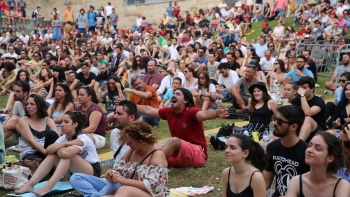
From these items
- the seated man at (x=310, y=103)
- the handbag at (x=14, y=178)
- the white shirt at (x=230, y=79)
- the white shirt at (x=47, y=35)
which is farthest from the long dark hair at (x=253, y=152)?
the white shirt at (x=47, y=35)

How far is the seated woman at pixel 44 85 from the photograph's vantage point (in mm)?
12210

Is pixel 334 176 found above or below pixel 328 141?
below

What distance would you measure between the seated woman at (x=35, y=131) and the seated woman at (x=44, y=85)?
4523mm

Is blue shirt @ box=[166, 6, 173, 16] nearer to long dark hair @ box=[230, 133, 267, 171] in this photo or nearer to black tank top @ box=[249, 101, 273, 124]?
black tank top @ box=[249, 101, 273, 124]

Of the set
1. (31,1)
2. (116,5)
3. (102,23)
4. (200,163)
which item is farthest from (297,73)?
(31,1)

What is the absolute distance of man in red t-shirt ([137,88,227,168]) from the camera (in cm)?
691

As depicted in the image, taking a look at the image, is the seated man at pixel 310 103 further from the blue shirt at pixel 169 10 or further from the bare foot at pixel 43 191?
the blue shirt at pixel 169 10

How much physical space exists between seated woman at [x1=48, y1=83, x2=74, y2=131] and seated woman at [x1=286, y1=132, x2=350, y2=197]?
5.30 metres

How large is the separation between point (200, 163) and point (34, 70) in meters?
11.6

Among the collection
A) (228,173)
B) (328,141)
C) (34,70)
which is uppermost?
(328,141)

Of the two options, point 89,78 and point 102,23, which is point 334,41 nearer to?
point 89,78

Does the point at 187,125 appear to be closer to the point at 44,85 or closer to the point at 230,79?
the point at 230,79

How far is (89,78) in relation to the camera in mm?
12883

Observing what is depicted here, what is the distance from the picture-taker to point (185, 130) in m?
7.10
